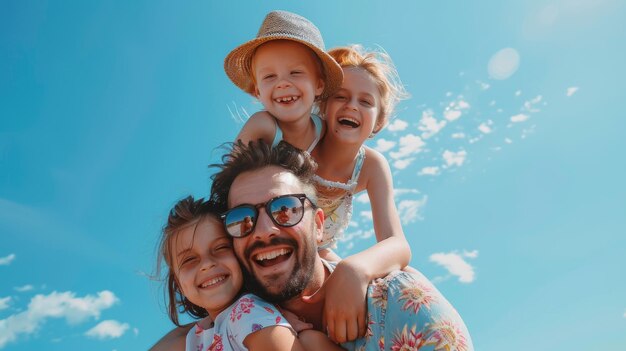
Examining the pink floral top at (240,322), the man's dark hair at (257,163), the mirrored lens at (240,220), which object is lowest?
the pink floral top at (240,322)

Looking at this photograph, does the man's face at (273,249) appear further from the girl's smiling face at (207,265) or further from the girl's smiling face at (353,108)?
the girl's smiling face at (353,108)

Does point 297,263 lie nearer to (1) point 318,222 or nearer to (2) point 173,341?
(1) point 318,222

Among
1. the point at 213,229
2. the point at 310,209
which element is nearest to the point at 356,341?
the point at 310,209

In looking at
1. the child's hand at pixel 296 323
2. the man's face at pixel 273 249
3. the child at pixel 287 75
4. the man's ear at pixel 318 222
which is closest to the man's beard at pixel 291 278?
the man's face at pixel 273 249

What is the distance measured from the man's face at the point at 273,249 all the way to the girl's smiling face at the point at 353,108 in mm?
1716

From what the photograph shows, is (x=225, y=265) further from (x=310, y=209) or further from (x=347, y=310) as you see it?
(x=347, y=310)

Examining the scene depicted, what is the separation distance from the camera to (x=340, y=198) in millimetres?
6652

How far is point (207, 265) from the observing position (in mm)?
4148

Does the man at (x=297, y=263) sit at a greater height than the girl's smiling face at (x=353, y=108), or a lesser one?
lesser

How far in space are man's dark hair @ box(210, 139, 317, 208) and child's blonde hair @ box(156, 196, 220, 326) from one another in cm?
18

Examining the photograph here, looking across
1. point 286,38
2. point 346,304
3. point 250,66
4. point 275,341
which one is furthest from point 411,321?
point 250,66

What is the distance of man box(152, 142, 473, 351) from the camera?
10.8 ft

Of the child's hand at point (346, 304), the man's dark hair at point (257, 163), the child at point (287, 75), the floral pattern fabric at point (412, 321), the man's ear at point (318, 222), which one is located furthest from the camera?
the child at point (287, 75)

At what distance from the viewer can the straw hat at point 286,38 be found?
5.51m
